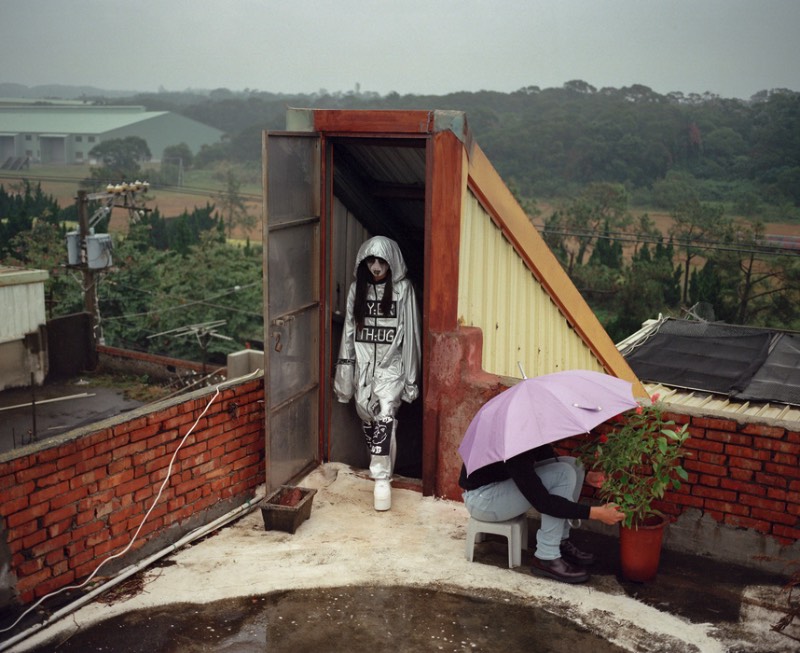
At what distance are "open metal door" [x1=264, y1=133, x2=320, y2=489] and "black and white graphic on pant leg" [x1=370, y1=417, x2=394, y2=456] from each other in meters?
0.56

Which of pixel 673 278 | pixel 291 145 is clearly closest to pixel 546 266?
pixel 291 145

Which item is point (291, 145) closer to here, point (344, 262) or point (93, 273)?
point (344, 262)

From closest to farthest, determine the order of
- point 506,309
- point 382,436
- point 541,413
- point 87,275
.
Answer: point 541,413, point 382,436, point 506,309, point 87,275

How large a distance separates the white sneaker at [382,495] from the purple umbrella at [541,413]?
130 centimetres

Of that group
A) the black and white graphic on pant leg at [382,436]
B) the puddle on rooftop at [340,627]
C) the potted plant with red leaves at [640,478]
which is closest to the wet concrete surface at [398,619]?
the puddle on rooftop at [340,627]

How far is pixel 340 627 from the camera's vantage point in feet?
15.2

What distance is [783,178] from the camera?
5094 centimetres

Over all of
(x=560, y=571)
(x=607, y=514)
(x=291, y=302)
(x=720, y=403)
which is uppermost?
(x=291, y=302)

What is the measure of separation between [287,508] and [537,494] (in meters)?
1.71

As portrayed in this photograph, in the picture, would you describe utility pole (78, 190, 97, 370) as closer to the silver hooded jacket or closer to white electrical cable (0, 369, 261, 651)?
the silver hooded jacket

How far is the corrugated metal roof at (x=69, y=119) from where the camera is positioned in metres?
77.2

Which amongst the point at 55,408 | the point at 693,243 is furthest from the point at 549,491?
the point at 693,243

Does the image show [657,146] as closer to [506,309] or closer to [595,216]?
[595,216]

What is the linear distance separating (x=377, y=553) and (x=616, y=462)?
1558 mm
